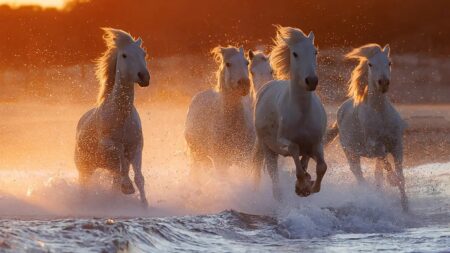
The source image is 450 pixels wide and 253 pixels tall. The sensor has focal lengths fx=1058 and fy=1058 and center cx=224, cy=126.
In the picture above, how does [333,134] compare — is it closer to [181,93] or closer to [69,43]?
[69,43]

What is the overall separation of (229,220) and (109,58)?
301 centimetres

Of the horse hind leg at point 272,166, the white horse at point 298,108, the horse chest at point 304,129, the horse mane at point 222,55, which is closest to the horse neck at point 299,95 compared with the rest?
the white horse at point 298,108

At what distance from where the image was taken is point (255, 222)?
12.1 metres

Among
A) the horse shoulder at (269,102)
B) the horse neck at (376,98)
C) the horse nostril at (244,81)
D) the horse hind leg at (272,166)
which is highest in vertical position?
the horse nostril at (244,81)

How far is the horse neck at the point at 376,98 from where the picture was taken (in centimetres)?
1406

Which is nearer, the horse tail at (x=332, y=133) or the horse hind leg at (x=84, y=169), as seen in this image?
the horse hind leg at (x=84, y=169)

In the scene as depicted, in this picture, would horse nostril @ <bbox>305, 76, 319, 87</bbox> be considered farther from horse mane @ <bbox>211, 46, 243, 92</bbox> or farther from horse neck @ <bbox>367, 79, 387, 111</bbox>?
horse mane @ <bbox>211, 46, 243, 92</bbox>

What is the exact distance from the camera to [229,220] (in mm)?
12047

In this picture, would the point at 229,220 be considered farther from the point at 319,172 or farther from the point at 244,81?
the point at 244,81

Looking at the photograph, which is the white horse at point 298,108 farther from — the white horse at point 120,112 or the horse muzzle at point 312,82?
the white horse at point 120,112

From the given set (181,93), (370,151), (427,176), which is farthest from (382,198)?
(181,93)

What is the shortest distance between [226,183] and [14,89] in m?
42.7

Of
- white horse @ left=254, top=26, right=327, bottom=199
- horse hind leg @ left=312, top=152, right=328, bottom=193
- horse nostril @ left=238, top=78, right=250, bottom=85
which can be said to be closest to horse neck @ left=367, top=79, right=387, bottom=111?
white horse @ left=254, top=26, right=327, bottom=199

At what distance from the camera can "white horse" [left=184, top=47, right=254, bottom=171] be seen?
15.0 metres
